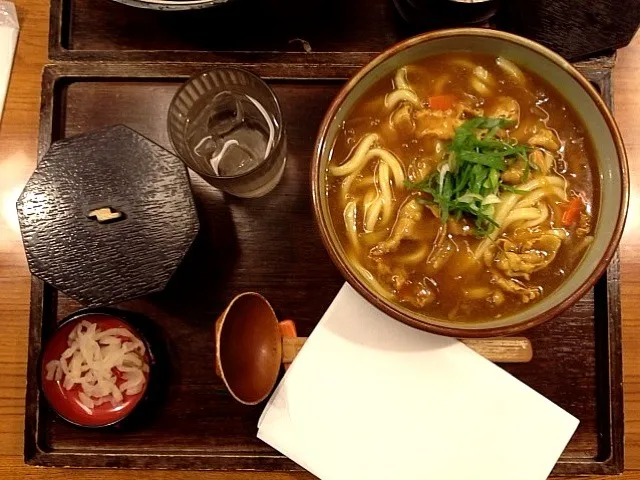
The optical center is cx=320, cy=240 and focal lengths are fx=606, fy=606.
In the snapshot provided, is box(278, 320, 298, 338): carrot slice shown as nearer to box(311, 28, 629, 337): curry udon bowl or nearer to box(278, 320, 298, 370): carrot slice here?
box(278, 320, 298, 370): carrot slice

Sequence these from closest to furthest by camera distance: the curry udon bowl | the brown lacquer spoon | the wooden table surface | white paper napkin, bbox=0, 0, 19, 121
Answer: the curry udon bowl, the brown lacquer spoon, the wooden table surface, white paper napkin, bbox=0, 0, 19, 121

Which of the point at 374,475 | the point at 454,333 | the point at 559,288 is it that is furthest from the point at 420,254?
the point at 374,475

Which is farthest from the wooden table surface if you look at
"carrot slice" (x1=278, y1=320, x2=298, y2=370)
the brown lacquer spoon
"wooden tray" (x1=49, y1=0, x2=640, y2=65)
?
"carrot slice" (x1=278, y1=320, x2=298, y2=370)

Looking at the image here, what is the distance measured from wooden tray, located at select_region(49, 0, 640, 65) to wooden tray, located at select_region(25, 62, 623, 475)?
2.2 inches

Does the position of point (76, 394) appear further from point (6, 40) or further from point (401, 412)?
point (6, 40)

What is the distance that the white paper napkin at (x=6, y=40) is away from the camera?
1.95 metres

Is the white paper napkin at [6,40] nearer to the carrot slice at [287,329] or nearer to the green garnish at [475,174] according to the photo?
the carrot slice at [287,329]

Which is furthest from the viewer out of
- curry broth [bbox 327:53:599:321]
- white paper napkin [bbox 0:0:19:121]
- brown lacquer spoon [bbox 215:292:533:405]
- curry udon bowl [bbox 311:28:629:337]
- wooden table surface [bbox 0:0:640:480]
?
white paper napkin [bbox 0:0:19:121]

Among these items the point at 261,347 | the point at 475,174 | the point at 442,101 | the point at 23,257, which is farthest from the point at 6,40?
the point at 475,174

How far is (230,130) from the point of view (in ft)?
6.22

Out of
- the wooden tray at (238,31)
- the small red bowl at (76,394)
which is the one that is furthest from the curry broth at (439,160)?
the small red bowl at (76,394)

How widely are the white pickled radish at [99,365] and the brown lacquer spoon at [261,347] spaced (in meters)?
0.28

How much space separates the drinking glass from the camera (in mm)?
1709

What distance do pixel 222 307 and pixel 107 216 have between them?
1.40 feet
